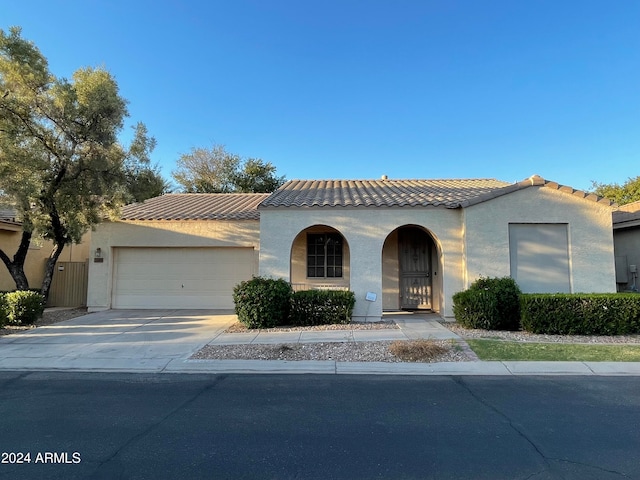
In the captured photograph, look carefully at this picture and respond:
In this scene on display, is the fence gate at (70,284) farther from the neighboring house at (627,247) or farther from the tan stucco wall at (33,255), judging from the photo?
the neighboring house at (627,247)

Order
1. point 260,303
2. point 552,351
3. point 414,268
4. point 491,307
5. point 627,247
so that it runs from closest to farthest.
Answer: point 552,351
point 491,307
point 260,303
point 414,268
point 627,247

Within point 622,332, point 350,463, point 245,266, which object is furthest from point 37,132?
point 622,332

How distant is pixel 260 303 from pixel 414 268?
5.88 meters

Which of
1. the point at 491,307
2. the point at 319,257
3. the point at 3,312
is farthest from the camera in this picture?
A: the point at 319,257

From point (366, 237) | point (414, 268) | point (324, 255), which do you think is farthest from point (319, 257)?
point (414, 268)

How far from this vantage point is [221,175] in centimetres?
3459

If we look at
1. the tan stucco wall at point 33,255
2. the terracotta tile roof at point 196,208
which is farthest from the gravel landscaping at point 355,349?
the tan stucco wall at point 33,255

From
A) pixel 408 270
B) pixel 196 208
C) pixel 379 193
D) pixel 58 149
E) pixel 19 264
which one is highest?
pixel 58 149

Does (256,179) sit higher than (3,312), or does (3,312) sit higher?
(256,179)

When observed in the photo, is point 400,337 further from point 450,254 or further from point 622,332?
point 622,332

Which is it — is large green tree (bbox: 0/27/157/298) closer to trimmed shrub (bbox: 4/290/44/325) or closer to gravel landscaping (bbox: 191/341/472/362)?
trimmed shrub (bbox: 4/290/44/325)

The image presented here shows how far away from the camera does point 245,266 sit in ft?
45.0

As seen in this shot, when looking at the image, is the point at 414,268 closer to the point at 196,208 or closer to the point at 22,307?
the point at 196,208

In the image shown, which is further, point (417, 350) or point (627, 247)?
point (627, 247)
